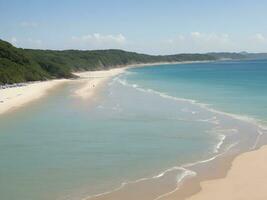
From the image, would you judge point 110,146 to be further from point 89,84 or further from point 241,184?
point 89,84

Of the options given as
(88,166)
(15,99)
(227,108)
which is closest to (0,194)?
(88,166)

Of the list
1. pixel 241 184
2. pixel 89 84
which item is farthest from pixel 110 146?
pixel 89 84

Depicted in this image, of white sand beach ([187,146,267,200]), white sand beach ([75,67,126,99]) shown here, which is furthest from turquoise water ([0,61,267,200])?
white sand beach ([75,67,126,99])

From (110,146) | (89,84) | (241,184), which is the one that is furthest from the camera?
(89,84)

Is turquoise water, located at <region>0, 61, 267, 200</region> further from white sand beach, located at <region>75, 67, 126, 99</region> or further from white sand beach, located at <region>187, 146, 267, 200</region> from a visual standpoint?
white sand beach, located at <region>75, 67, 126, 99</region>

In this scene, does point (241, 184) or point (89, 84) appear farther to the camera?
point (89, 84)

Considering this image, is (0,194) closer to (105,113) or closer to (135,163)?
(135,163)
